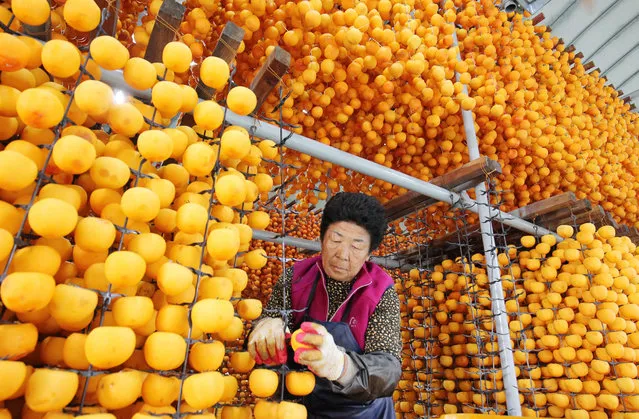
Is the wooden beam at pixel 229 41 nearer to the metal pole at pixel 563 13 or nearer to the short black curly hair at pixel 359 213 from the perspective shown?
the short black curly hair at pixel 359 213

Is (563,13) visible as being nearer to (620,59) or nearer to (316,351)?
(620,59)

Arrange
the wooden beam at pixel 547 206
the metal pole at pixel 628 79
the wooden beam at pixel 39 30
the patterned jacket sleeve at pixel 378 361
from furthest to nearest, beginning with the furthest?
1. the metal pole at pixel 628 79
2. the wooden beam at pixel 547 206
3. the patterned jacket sleeve at pixel 378 361
4. the wooden beam at pixel 39 30

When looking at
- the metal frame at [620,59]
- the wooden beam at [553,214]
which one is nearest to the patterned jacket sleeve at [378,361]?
the wooden beam at [553,214]

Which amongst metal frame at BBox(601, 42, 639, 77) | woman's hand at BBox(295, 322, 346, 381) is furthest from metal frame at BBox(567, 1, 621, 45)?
woman's hand at BBox(295, 322, 346, 381)

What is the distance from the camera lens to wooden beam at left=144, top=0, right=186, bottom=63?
1320 millimetres

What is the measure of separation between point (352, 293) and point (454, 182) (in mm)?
1255

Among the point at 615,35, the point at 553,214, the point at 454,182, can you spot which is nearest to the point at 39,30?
the point at 454,182

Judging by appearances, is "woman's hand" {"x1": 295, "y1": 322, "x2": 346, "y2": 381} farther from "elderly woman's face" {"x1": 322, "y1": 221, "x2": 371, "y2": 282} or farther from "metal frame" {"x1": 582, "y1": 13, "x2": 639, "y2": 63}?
"metal frame" {"x1": 582, "y1": 13, "x2": 639, "y2": 63}

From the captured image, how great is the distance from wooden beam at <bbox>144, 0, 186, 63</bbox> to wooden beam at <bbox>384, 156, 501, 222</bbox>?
6.77ft

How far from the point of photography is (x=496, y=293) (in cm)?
277

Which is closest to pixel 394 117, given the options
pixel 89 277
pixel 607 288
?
pixel 607 288

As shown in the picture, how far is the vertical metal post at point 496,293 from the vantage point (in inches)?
102

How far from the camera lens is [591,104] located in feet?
14.6

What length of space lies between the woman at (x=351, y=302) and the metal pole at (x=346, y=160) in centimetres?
26
